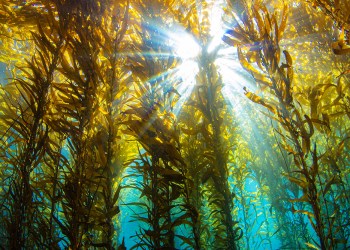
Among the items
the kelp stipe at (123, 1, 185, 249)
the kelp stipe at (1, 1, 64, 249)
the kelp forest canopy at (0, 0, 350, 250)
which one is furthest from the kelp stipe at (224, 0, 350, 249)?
the kelp stipe at (1, 1, 64, 249)

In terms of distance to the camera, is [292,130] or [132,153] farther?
[132,153]

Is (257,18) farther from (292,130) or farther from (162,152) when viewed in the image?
(162,152)

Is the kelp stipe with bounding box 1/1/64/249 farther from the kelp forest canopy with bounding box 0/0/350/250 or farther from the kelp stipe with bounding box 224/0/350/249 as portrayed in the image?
the kelp stipe with bounding box 224/0/350/249

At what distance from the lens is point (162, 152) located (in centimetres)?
218

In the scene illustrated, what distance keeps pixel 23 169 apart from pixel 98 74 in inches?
41.4

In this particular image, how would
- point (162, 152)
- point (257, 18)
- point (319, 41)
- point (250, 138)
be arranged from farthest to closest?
point (250, 138) → point (319, 41) → point (162, 152) → point (257, 18)

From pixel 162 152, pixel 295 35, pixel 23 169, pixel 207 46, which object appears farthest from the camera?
pixel 295 35

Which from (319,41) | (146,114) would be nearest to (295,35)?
(319,41)

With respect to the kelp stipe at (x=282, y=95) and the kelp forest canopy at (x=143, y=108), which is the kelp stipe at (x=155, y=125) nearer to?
the kelp forest canopy at (x=143, y=108)

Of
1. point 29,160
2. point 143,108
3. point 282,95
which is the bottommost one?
point 29,160

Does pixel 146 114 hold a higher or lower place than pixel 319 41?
lower

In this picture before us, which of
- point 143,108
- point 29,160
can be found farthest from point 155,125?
point 29,160

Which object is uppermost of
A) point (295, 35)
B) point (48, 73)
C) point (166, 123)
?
point (295, 35)

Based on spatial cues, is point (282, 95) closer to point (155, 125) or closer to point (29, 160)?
point (155, 125)
